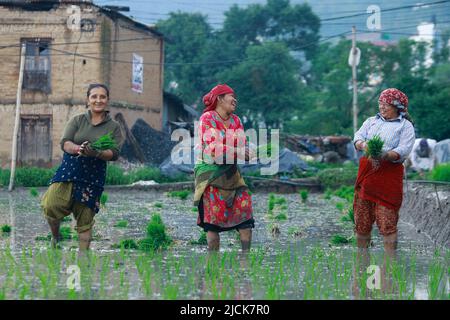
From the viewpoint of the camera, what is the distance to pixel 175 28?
184ft

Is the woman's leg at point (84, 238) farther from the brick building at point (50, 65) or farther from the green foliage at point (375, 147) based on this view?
the brick building at point (50, 65)

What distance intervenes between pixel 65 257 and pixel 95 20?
23.4 m

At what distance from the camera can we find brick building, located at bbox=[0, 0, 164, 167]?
30.3m

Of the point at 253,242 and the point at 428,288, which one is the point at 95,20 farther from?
the point at 428,288

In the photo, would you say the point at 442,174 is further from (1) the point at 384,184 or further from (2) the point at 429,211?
(1) the point at 384,184

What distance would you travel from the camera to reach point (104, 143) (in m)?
8.07

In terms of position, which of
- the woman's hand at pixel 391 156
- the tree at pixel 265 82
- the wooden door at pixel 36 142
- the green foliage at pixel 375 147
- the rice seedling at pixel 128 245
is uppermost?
the tree at pixel 265 82

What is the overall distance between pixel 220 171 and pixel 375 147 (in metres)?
1.44

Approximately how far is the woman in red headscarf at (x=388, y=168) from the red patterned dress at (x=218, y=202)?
1145 millimetres

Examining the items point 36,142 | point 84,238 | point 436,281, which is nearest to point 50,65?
point 36,142

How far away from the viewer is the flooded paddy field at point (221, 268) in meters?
5.92

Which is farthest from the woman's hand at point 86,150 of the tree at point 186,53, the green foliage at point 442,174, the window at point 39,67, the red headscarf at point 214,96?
the tree at point 186,53

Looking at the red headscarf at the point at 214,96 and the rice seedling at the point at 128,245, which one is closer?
the red headscarf at the point at 214,96

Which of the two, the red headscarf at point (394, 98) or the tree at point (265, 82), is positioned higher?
the tree at point (265, 82)
